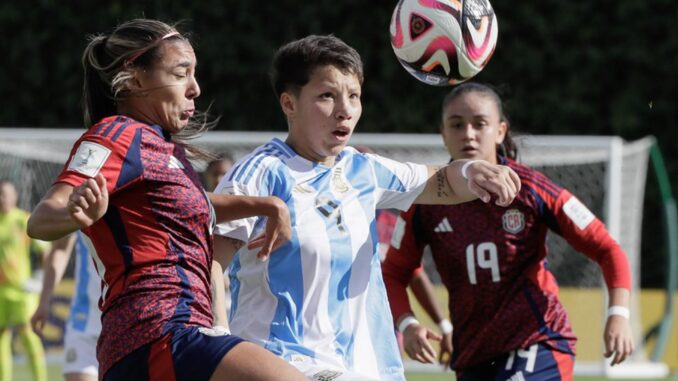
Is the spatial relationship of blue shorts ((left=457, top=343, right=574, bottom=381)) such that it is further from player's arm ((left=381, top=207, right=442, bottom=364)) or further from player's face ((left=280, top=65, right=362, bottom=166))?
player's face ((left=280, top=65, right=362, bottom=166))

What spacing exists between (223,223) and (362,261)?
0.56m

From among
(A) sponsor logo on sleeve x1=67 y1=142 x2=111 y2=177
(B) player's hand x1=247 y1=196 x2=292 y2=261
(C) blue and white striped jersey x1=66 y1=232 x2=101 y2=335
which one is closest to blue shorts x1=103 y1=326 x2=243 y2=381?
(B) player's hand x1=247 y1=196 x2=292 y2=261

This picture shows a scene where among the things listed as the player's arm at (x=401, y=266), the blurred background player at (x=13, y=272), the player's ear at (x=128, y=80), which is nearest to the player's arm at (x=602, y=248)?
the player's arm at (x=401, y=266)

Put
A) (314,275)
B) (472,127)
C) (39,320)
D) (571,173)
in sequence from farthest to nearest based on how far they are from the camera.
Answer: (571,173) < (39,320) < (472,127) < (314,275)

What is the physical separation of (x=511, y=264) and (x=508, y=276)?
0.17 ft

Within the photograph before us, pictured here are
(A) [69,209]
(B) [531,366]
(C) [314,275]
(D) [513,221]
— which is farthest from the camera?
(D) [513,221]

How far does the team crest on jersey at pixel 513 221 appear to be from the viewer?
524cm

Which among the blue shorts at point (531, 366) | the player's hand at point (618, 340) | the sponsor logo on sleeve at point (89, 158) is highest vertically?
the sponsor logo on sleeve at point (89, 158)

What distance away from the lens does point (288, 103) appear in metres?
4.48

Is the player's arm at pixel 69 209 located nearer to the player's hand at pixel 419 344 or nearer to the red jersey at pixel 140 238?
the red jersey at pixel 140 238

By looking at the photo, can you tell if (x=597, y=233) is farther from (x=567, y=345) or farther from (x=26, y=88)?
(x=26, y=88)

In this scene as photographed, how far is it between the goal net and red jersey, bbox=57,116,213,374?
8540mm

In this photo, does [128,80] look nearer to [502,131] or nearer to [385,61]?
[502,131]

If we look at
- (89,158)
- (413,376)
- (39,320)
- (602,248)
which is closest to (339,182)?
(89,158)
